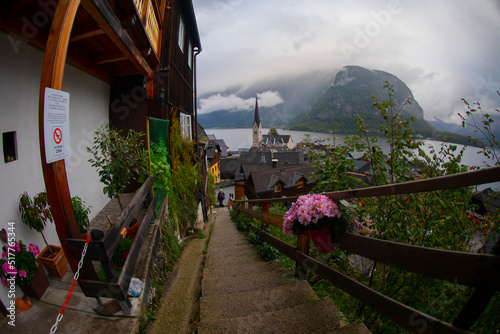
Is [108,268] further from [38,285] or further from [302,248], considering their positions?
[302,248]

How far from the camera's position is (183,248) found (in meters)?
5.26

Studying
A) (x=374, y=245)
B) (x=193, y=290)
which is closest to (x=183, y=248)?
(x=193, y=290)

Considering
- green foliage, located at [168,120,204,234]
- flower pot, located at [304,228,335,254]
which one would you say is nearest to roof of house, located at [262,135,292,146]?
green foliage, located at [168,120,204,234]

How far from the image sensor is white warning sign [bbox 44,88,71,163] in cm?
151

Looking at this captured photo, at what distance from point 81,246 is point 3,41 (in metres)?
2.33

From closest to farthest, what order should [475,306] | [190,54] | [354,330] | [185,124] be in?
[475,306] → [354,330] → [185,124] → [190,54]

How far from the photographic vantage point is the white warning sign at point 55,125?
1.51m

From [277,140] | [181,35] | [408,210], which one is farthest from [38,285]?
[277,140]

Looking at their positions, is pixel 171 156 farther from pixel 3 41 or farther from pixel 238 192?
pixel 238 192

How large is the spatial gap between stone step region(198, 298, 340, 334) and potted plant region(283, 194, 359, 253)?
48cm

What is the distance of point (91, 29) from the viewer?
287cm

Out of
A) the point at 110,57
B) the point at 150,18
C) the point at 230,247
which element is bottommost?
the point at 230,247

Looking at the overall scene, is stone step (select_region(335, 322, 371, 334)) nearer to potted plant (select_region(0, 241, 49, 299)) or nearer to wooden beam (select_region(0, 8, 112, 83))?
potted plant (select_region(0, 241, 49, 299))

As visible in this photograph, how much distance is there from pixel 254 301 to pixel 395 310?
4.18 feet
